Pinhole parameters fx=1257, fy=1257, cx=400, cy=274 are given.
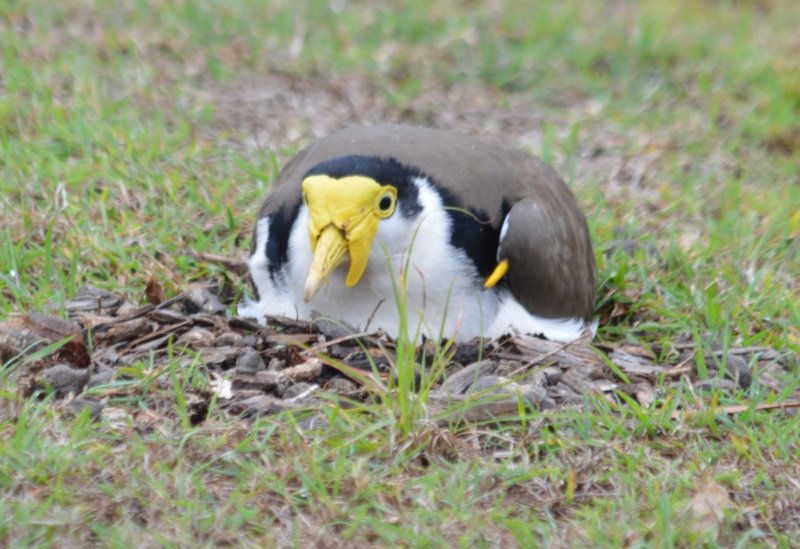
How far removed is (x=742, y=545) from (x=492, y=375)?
3.36 feet

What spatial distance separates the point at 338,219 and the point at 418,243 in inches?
14.0

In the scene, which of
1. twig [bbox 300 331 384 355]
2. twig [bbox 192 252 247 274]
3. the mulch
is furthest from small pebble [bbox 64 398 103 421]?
twig [bbox 192 252 247 274]

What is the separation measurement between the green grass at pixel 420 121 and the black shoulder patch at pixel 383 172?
804 millimetres

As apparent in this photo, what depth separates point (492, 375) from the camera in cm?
402

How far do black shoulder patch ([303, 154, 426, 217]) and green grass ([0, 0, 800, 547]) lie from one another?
2.64 ft

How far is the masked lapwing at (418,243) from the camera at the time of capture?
404 centimetres

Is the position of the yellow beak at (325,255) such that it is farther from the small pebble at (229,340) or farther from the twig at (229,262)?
the twig at (229,262)

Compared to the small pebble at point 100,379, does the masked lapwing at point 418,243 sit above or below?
above

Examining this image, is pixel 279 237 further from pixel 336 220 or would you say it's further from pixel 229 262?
pixel 229 262

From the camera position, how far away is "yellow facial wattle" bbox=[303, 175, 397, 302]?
396 centimetres

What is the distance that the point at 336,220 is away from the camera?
3.96 meters

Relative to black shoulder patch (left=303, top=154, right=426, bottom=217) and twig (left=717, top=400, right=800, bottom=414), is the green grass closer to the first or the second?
twig (left=717, top=400, right=800, bottom=414)

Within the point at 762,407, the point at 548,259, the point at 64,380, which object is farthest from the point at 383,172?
the point at 762,407

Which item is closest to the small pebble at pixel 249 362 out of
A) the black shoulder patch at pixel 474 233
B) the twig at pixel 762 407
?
the black shoulder patch at pixel 474 233
